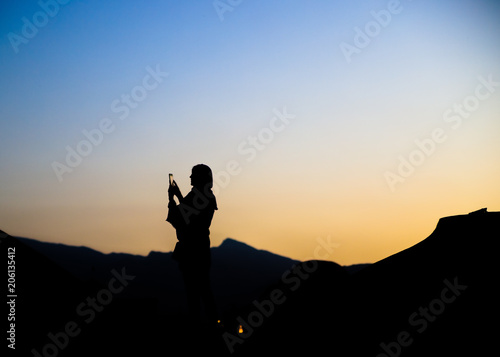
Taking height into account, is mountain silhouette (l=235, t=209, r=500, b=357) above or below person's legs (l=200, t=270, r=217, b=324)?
below

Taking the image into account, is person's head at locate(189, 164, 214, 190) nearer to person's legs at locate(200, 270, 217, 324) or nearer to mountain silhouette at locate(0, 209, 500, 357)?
person's legs at locate(200, 270, 217, 324)

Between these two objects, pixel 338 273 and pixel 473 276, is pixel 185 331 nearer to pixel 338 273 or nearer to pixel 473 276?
pixel 338 273

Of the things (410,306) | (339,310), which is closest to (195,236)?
(339,310)

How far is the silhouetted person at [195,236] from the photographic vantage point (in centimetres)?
645

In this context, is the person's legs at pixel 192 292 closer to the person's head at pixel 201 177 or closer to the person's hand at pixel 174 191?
the person's hand at pixel 174 191

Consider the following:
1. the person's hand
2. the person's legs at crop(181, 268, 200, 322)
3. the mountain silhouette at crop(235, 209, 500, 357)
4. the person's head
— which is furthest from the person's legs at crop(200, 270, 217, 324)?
the person's head

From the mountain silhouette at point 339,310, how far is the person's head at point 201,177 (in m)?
2.05

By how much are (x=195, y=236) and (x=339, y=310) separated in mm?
2698

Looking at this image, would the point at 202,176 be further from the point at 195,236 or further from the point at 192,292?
the point at 192,292

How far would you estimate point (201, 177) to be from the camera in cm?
660

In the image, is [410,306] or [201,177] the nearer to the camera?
[410,306]

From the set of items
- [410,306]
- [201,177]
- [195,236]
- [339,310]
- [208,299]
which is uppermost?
[201,177]

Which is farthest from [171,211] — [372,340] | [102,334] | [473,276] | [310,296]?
[473,276]

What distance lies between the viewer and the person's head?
21.6ft
